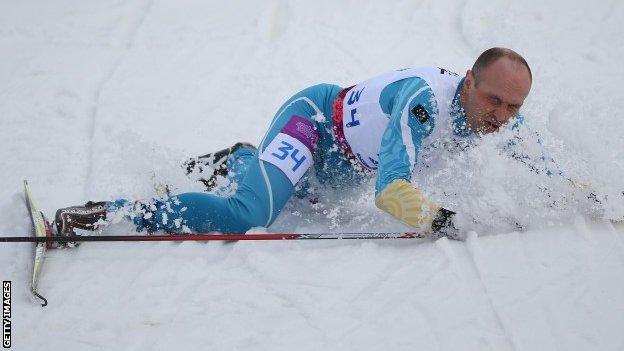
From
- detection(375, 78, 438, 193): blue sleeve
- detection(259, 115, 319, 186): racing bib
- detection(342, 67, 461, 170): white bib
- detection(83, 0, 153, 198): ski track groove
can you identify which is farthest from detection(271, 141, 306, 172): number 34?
detection(83, 0, 153, 198): ski track groove

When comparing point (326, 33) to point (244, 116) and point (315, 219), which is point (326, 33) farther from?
point (315, 219)

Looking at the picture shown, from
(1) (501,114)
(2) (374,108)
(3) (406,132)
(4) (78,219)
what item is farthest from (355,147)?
(4) (78,219)

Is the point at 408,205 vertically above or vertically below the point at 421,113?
below

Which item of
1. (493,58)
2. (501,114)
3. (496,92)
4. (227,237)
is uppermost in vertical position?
(493,58)

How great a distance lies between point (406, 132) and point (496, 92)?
0.43 meters

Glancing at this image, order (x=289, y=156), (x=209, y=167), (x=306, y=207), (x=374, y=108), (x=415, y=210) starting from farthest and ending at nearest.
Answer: (x=209, y=167) < (x=306, y=207) < (x=289, y=156) < (x=374, y=108) < (x=415, y=210)

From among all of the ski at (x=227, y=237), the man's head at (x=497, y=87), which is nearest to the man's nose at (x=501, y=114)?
the man's head at (x=497, y=87)

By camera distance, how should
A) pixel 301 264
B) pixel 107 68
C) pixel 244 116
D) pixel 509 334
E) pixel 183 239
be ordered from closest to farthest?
1. pixel 509 334
2. pixel 301 264
3. pixel 183 239
4. pixel 244 116
5. pixel 107 68

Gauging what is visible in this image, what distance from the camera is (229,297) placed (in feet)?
8.53

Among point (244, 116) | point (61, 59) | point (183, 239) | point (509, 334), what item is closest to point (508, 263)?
point (509, 334)

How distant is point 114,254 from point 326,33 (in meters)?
3.89

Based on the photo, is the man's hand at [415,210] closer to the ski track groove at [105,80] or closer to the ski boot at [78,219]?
the ski boot at [78,219]

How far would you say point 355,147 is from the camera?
3.31 m

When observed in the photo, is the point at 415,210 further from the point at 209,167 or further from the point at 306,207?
the point at 209,167
